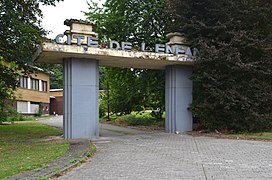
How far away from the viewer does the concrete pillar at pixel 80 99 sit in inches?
547

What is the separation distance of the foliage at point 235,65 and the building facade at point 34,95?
84.3 ft

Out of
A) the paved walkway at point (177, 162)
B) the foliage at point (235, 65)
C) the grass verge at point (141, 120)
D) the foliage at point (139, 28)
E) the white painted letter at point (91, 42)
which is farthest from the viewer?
the grass verge at point (141, 120)

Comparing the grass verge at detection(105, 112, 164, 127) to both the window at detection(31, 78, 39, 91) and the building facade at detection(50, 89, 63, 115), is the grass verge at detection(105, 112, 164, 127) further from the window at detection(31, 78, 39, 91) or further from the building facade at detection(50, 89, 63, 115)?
the building facade at detection(50, 89, 63, 115)

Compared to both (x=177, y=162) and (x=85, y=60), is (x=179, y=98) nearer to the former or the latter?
(x=85, y=60)

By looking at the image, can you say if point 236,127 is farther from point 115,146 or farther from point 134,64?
point 115,146

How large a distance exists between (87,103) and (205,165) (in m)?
7.37

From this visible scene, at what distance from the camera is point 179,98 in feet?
54.6

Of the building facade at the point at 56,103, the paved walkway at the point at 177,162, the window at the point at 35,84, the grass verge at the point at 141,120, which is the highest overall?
the window at the point at 35,84

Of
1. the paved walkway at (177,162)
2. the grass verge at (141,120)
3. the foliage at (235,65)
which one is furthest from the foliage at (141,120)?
the paved walkway at (177,162)

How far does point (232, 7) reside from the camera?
15.6 metres

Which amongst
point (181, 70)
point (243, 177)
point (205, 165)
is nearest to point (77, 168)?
point (205, 165)

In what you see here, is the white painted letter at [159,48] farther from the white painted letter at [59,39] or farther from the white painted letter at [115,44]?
the white painted letter at [59,39]

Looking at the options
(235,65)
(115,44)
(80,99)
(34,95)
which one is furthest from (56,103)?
(235,65)

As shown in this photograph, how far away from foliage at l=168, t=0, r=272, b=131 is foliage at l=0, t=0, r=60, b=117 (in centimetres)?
765
